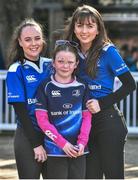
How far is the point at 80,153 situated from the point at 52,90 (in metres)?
0.44

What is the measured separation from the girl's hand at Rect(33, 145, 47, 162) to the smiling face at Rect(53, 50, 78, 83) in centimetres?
46

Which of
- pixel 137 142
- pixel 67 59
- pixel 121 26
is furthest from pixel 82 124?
pixel 121 26

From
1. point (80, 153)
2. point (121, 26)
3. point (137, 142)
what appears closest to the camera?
point (80, 153)

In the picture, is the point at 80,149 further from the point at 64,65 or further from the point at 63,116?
the point at 64,65

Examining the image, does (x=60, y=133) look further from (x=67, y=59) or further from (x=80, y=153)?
(x=67, y=59)

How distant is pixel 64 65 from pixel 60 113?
0.31m

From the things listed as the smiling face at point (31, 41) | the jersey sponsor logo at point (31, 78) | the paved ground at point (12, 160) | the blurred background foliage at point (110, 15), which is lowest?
the paved ground at point (12, 160)

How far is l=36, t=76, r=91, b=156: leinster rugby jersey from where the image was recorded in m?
3.73

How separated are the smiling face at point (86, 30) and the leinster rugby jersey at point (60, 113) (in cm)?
35

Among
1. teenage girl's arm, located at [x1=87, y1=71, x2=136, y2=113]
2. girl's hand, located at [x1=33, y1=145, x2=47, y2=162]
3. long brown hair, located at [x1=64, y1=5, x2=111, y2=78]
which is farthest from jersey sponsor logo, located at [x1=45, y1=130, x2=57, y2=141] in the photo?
long brown hair, located at [x1=64, y1=5, x2=111, y2=78]

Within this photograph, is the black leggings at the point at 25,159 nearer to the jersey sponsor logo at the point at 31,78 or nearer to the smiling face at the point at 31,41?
the jersey sponsor logo at the point at 31,78

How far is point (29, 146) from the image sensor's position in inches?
152

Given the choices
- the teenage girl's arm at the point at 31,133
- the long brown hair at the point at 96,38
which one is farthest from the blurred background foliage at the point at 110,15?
the teenage girl's arm at the point at 31,133

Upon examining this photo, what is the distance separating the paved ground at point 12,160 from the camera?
688 centimetres
